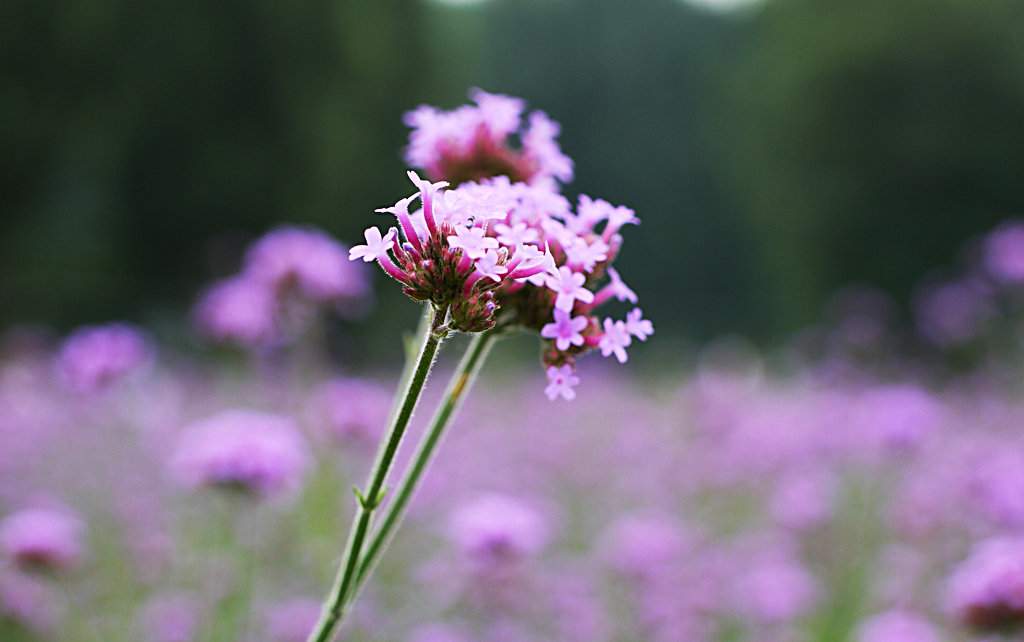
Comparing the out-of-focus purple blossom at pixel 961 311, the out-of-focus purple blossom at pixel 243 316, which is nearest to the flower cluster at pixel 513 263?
the out-of-focus purple blossom at pixel 243 316

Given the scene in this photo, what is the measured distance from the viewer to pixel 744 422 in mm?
4676

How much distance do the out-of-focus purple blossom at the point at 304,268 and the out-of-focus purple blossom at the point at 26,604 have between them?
118 centimetres

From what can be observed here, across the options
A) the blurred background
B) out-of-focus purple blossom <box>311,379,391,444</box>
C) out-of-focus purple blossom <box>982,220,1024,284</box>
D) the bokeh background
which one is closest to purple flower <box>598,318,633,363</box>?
the bokeh background

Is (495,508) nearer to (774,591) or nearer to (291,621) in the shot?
(291,621)

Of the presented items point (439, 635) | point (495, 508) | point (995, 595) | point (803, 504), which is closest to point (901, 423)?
point (803, 504)

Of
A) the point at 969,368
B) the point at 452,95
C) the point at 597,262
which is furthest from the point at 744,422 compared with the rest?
the point at 452,95

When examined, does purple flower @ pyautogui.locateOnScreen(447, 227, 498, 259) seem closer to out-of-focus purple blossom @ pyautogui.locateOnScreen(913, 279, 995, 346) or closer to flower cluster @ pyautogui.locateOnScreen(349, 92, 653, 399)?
flower cluster @ pyautogui.locateOnScreen(349, 92, 653, 399)

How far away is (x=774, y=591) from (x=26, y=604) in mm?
2404

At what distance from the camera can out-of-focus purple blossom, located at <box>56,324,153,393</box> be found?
8.97ft

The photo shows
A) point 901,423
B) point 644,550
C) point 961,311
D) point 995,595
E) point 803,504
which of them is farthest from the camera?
point 961,311

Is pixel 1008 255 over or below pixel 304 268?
over

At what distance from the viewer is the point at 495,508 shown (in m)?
2.50

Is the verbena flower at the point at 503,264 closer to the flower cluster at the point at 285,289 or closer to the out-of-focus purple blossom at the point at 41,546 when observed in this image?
the flower cluster at the point at 285,289

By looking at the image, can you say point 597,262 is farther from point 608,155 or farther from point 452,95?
point 608,155
